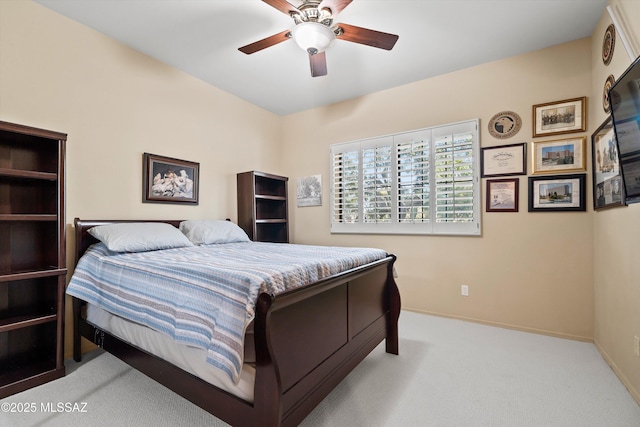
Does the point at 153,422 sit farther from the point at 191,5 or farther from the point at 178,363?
the point at 191,5

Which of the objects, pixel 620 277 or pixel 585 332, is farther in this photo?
pixel 585 332

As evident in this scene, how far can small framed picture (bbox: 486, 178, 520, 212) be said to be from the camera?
3.15 m

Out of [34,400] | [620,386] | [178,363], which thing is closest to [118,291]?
[178,363]

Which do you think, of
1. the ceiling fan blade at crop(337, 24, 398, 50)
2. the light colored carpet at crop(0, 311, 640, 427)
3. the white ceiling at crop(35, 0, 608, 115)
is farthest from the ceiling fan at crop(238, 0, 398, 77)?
the light colored carpet at crop(0, 311, 640, 427)

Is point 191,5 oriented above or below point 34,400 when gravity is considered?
above

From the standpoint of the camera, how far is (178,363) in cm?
168

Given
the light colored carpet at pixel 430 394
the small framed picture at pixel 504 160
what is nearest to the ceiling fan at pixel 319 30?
the small framed picture at pixel 504 160

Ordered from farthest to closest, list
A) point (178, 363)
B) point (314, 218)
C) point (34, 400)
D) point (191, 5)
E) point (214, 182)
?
point (314, 218) → point (214, 182) → point (191, 5) → point (34, 400) → point (178, 363)

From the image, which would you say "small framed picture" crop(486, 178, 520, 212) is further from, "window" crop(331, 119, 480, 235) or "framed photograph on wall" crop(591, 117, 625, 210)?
"framed photograph on wall" crop(591, 117, 625, 210)

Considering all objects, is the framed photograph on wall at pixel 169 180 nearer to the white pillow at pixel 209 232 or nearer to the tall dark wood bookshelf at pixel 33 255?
the white pillow at pixel 209 232

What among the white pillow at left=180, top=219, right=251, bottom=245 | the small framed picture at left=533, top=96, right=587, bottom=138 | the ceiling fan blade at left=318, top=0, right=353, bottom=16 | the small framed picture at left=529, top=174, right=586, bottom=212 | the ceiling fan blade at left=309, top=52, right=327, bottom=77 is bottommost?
the white pillow at left=180, top=219, right=251, bottom=245

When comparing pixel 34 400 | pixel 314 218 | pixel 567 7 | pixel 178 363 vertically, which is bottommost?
pixel 34 400

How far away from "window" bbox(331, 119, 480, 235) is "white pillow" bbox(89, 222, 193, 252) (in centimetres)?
222

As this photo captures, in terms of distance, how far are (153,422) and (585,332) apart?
3596mm
